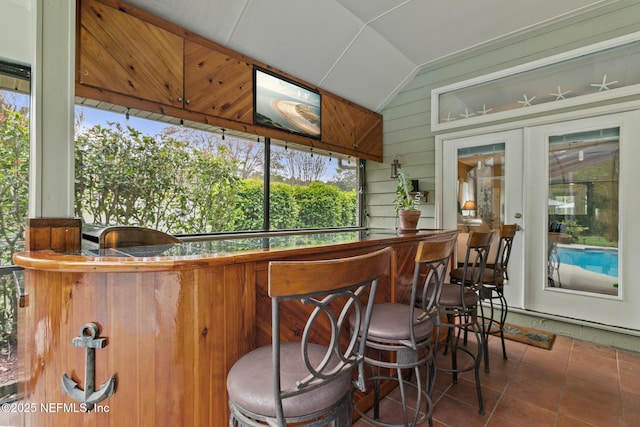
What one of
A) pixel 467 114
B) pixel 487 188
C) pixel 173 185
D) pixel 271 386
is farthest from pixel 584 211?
pixel 173 185

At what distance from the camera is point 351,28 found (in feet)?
10.2

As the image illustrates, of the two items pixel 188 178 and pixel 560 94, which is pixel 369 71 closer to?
pixel 560 94

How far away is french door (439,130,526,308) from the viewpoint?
331 cm

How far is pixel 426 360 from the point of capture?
4.91 ft

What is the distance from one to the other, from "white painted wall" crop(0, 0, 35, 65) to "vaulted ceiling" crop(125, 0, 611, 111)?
0.78m

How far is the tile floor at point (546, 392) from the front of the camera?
6.00ft

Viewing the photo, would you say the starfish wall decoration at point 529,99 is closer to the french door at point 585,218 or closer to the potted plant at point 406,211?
the french door at point 585,218

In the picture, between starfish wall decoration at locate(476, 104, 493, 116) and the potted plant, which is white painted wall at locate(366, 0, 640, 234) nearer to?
starfish wall decoration at locate(476, 104, 493, 116)

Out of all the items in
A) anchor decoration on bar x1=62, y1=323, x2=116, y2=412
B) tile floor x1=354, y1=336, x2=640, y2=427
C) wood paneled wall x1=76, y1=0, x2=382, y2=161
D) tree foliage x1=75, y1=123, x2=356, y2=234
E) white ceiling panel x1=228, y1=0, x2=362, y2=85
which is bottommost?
tile floor x1=354, y1=336, x2=640, y2=427

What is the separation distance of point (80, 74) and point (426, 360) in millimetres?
2663

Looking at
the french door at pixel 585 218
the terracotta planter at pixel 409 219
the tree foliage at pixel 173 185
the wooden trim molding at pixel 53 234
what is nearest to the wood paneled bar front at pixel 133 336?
the wooden trim molding at pixel 53 234

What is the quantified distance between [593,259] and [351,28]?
134 inches

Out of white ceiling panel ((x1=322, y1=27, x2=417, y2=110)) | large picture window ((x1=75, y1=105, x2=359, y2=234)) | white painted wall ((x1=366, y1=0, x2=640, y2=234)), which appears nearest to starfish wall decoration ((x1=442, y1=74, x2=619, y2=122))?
white painted wall ((x1=366, y1=0, x2=640, y2=234))

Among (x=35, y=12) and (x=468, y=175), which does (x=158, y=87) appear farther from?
(x=468, y=175)
